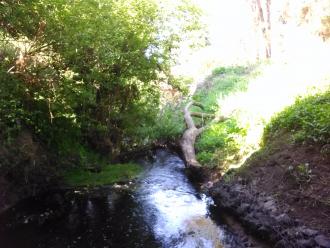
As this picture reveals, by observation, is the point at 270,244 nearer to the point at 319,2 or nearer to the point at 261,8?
the point at 319,2

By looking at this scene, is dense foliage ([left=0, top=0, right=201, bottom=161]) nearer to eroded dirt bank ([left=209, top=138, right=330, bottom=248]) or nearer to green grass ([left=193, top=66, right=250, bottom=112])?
eroded dirt bank ([left=209, top=138, right=330, bottom=248])

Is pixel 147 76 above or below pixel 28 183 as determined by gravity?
above

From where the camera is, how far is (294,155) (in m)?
8.93

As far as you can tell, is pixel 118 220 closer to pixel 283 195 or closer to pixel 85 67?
pixel 283 195

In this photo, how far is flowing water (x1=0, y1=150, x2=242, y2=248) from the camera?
820 centimetres

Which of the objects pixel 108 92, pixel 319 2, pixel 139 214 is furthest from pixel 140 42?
pixel 319 2

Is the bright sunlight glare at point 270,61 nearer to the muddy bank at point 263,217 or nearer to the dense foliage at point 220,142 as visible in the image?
the dense foliage at point 220,142

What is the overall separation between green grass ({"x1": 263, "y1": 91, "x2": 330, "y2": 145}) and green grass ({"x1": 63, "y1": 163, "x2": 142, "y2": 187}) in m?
5.08

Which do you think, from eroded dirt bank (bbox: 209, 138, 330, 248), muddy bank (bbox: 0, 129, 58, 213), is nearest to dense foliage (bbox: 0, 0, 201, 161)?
muddy bank (bbox: 0, 129, 58, 213)

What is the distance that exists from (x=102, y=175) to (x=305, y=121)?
686 centimetres

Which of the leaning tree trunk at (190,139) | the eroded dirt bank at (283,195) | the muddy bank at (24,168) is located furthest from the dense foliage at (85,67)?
the eroded dirt bank at (283,195)

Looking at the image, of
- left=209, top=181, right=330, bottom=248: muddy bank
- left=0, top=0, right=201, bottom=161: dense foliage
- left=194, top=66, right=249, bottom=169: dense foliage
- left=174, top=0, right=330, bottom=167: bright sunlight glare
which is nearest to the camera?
left=209, top=181, right=330, bottom=248: muddy bank

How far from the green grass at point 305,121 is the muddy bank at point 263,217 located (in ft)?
5.78

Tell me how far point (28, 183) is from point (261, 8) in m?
21.9
